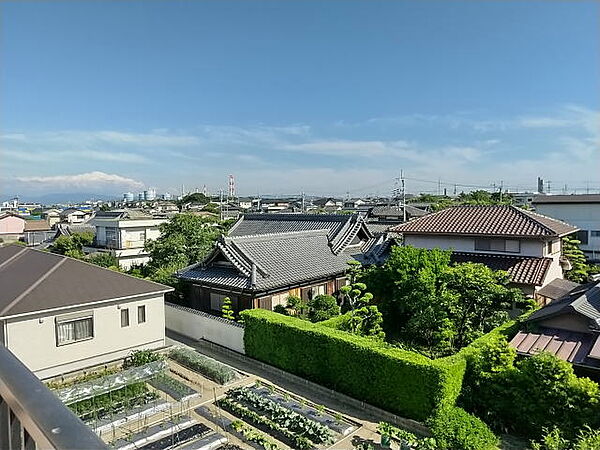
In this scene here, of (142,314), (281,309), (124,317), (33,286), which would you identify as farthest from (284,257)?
(33,286)

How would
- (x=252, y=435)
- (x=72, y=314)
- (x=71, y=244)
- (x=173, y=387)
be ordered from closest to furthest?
(x=252, y=435) → (x=173, y=387) → (x=72, y=314) → (x=71, y=244)

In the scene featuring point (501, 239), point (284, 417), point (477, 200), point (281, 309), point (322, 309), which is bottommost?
point (284, 417)

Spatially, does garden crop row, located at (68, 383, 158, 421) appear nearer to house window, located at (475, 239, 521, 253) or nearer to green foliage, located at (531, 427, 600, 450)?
green foliage, located at (531, 427, 600, 450)

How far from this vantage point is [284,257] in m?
17.2

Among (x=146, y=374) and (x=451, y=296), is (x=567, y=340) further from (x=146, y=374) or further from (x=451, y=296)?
(x=146, y=374)

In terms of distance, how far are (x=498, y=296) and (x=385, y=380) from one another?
5031 mm

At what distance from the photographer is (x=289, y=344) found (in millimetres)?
12180

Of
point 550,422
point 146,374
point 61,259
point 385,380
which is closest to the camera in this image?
point 550,422

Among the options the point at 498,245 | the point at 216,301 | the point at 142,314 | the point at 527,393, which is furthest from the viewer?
the point at 498,245

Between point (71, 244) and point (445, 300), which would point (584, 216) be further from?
point (71, 244)

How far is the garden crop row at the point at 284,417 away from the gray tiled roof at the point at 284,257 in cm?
436

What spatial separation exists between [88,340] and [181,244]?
29.5 feet

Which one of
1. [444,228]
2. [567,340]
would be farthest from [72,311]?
[444,228]

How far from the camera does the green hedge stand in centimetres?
930
